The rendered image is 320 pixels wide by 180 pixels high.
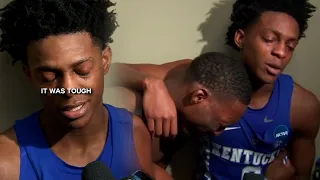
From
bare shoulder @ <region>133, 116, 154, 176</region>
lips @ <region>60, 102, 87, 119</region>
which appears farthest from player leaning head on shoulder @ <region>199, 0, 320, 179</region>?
lips @ <region>60, 102, 87, 119</region>

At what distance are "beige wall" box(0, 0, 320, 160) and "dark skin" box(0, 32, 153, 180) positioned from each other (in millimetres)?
120

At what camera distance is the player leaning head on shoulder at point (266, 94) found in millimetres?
1057

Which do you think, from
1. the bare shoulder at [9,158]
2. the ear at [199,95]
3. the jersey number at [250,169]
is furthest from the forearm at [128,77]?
the jersey number at [250,169]

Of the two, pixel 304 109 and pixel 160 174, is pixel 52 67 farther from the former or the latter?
pixel 304 109

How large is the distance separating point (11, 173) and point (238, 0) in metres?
0.70

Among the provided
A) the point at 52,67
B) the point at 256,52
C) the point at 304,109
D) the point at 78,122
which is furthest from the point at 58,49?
the point at 304,109

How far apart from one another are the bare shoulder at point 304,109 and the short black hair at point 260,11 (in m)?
0.15

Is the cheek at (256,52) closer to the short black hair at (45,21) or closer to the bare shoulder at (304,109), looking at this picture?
the bare shoulder at (304,109)

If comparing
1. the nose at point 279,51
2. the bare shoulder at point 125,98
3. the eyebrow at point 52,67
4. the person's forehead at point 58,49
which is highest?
the person's forehead at point 58,49

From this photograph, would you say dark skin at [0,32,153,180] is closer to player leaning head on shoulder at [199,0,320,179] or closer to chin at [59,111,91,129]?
chin at [59,111,91,129]

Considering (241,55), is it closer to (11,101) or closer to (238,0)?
(238,0)

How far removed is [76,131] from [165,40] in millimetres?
334

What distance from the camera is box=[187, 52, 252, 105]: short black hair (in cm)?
95

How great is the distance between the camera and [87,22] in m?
0.76
